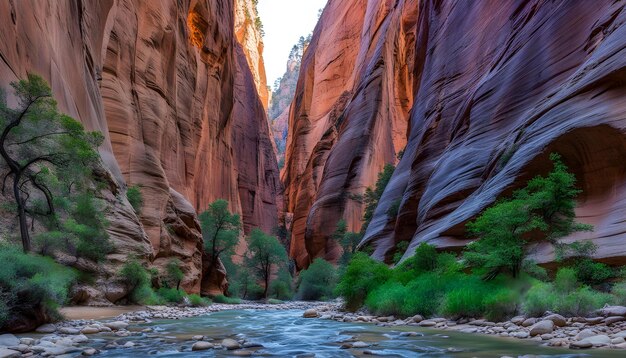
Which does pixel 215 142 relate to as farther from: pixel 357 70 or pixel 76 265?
pixel 76 265

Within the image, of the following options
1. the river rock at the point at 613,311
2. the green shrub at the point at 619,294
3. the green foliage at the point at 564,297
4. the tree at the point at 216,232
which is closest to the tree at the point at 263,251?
the tree at the point at 216,232

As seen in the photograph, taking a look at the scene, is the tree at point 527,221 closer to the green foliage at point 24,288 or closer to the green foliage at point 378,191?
the green foliage at point 24,288

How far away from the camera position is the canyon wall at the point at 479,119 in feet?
37.7

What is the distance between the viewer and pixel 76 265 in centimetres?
1488

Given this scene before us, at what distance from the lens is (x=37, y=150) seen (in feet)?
37.8

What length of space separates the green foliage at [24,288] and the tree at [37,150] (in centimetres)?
250

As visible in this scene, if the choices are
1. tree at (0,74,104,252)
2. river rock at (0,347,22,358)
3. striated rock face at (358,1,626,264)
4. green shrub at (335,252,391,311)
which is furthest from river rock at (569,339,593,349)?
tree at (0,74,104,252)

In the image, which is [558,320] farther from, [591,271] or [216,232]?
[216,232]

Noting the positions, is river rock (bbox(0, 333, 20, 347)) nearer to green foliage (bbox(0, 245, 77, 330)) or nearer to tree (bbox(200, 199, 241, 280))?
green foliage (bbox(0, 245, 77, 330))

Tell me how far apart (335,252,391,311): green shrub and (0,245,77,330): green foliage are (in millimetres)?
11982

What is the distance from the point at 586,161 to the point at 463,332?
640 centimetres

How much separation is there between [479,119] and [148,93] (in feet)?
76.8

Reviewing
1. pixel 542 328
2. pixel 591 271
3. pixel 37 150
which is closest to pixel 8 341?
pixel 37 150

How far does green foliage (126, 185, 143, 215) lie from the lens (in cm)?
2309
